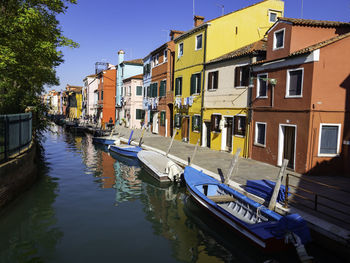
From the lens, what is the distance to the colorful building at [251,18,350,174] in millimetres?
12852

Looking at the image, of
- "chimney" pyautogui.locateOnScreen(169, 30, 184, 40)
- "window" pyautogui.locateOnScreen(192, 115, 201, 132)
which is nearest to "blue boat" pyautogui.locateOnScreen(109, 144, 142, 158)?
"window" pyautogui.locateOnScreen(192, 115, 201, 132)

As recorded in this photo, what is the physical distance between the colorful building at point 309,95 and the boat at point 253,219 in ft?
16.5

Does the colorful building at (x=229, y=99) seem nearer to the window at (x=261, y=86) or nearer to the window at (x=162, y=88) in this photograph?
the window at (x=261, y=86)

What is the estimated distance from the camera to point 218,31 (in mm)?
21094

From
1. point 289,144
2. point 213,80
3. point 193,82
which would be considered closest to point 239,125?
point 289,144

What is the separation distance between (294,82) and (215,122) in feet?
23.5

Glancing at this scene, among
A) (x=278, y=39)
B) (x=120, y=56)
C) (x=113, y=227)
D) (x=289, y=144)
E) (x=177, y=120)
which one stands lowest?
(x=113, y=227)

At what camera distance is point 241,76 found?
17.7 metres

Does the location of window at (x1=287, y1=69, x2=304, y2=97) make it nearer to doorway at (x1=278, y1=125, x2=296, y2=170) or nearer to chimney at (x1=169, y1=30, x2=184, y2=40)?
doorway at (x1=278, y1=125, x2=296, y2=170)

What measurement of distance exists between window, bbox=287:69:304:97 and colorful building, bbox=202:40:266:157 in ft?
9.98

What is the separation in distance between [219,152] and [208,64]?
6.56m

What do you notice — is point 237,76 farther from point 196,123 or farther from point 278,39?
point 196,123

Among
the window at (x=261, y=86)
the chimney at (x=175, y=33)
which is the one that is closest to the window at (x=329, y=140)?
the window at (x=261, y=86)

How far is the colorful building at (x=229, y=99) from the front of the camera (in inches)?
676
